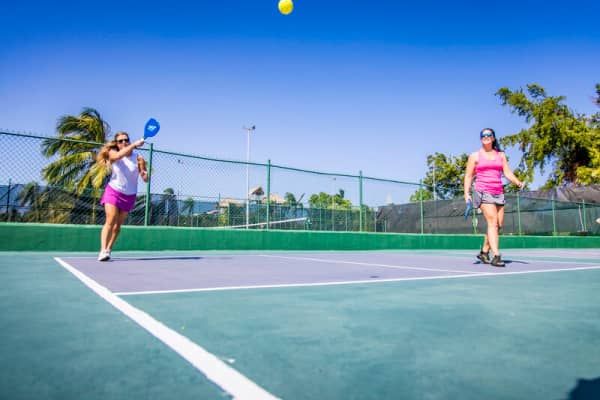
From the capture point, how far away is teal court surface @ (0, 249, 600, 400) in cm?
91

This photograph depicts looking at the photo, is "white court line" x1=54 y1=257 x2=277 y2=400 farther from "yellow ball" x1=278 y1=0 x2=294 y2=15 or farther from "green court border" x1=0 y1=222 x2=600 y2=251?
"yellow ball" x1=278 y1=0 x2=294 y2=15

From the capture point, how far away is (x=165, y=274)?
3.21 m

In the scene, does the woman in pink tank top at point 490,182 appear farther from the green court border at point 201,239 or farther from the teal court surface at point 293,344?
the green court border at point 201,239

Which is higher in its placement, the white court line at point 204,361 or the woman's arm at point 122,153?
the woman's arm at point 122,153

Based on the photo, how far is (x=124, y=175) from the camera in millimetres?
4664

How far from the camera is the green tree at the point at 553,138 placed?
2478 centimetres

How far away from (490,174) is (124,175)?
464cm

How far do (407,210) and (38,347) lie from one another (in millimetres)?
18005

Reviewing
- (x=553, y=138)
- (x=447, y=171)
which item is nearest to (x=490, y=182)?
(x=553, y=138)

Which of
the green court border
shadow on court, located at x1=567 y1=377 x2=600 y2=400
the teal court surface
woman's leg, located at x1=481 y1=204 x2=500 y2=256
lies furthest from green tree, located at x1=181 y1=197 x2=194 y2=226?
shadow on court, located at x1=567 y1=377 x2=600 y2=400

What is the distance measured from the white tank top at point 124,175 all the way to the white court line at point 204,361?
3.25 metres

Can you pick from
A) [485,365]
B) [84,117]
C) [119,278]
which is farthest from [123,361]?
[84,117]

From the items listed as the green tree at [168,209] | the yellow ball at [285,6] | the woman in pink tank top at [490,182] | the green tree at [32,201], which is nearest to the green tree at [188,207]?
the green tree at [168,209]

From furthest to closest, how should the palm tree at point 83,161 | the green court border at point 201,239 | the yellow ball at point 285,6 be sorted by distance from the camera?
the palm tree at point 83,161
the yellow ball at point 285,6
the green court border at point 201,239
